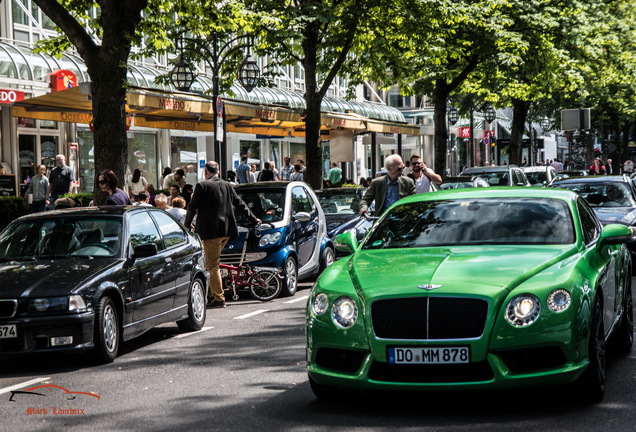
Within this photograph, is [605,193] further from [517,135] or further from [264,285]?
[517,135]

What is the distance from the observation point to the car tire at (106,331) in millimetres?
8172

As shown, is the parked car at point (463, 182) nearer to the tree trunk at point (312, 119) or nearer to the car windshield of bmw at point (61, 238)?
the tree trunk at point (312, 119)

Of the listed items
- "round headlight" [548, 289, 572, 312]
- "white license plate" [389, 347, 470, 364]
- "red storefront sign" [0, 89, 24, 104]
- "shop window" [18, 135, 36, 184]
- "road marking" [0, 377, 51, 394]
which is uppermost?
"red storefront sign" [0, 89, 24, 104]

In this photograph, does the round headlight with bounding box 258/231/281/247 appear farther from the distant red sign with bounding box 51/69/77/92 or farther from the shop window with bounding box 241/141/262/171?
the shop window with bounding box 241/141/262/171

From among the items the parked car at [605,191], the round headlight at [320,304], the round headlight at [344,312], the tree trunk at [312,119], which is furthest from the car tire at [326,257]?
the round headlight at [344,312]

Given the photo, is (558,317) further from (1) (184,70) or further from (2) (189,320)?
(1) (184,70)

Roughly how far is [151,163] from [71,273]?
1055 inches

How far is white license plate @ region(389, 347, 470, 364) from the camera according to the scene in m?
5.62

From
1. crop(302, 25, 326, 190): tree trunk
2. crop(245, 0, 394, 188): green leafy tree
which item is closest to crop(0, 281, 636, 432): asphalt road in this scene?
crop(245, 0, 394, 188): green leafy tree

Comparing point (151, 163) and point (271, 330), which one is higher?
point (151, 163)

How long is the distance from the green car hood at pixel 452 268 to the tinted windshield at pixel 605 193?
30.7 feet

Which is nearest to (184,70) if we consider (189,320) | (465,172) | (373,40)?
(373,40)

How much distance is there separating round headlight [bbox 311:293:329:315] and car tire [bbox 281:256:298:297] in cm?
727

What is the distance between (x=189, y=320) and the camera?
10.3m
